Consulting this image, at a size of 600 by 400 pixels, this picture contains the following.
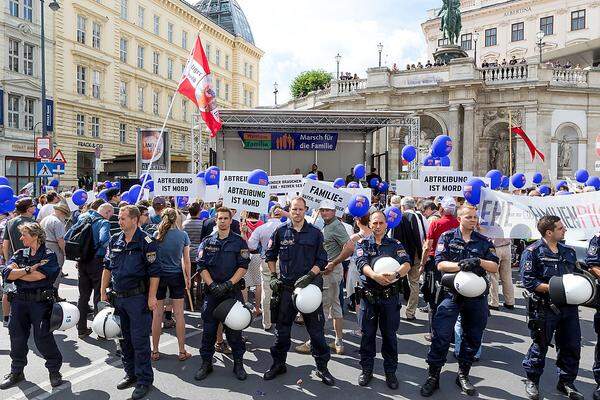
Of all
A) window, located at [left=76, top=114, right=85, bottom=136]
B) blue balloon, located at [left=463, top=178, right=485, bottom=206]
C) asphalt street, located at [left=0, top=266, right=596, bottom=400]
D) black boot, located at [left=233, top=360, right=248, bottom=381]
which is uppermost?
window, located at [left=76, top=114, right=85, bottom=136]

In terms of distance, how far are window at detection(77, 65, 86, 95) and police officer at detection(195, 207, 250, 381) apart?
35.4 meters

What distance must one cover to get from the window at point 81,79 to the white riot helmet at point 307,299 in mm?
36214

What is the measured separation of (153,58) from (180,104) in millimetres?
5344

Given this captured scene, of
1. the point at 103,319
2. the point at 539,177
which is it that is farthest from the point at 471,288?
the point at 539,177

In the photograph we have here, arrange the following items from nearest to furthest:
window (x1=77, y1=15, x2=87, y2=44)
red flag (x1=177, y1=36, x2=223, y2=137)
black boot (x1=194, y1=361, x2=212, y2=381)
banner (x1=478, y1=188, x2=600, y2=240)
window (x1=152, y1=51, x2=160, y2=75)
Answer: black boot (x1=194, y1=361, x2=212, y2=381) → banner (x1=478, y1=188, x2=600, y2=240) → red flag (x1=177, y1=36, x2=223, y2=137) → window (x1=77, y1=15, x2=87, y2=44) → window (x1=152, y1=51, x2=160, y2=75)

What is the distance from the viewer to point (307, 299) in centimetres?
555

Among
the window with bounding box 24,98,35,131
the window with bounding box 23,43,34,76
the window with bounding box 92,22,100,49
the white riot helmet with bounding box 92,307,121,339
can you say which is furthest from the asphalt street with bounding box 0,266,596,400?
the window with bounding box 92,22,100,49

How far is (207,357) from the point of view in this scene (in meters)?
5.86

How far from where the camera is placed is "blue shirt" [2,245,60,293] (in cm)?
542

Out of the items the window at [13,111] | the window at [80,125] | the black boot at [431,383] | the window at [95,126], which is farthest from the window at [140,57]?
the black boot at [431,383]

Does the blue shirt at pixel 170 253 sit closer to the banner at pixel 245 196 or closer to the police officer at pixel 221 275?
the police officer at pixel 221 275

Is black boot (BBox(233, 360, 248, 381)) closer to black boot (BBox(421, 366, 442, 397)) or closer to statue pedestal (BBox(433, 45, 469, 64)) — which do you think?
black boot (BBox(421, 366, 442, 397))

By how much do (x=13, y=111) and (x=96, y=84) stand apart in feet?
28.9

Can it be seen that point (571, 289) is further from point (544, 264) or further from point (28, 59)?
point (28, 59)
